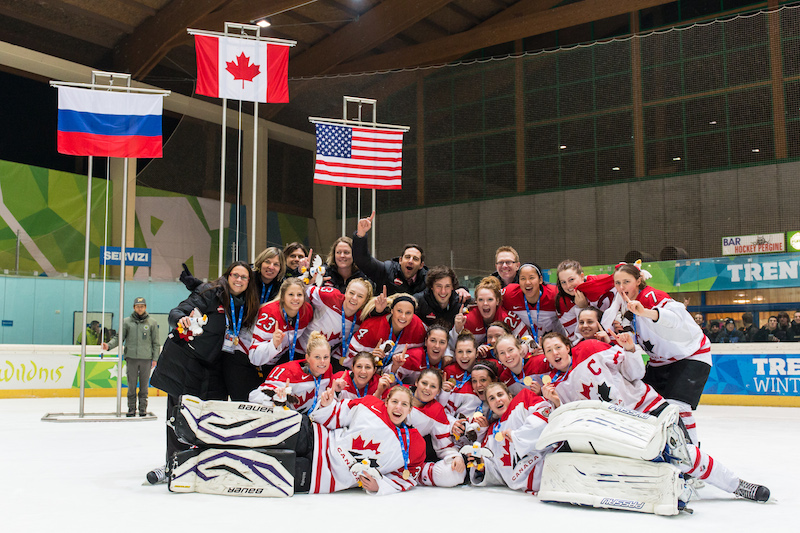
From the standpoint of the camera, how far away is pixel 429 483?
417 centimetres

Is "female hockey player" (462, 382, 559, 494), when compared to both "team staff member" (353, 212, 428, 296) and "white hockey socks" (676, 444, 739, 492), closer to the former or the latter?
"white hockey socks" (676, 444, 739, 492)

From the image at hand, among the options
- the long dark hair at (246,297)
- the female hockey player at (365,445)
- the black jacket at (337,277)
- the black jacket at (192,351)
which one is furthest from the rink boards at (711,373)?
the female hockey player at (365,445)

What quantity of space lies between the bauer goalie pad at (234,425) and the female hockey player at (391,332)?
913 mm

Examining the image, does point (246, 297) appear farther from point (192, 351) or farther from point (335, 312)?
point (335, 312)

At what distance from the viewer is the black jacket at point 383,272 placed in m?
5.26

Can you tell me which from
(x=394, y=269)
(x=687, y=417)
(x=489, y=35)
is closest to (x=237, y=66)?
(x=394, y=269)

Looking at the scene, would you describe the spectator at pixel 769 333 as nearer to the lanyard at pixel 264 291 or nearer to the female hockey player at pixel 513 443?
the female hockey player at pixel 513 443

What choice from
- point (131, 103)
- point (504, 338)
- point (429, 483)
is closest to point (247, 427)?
point (429, 483)

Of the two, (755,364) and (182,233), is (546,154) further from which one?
(182,233)

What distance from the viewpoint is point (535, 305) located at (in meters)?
4.89

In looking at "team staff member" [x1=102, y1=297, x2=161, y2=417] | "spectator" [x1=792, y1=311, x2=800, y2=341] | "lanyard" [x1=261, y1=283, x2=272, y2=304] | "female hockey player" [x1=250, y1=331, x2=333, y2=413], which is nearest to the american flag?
"team staff member" [x1=102, y1=297, x2=161, y2=417]

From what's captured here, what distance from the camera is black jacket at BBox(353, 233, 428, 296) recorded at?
17.3ft

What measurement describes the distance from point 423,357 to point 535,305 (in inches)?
34.9

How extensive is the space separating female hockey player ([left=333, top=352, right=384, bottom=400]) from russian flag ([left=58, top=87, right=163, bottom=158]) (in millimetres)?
4705
